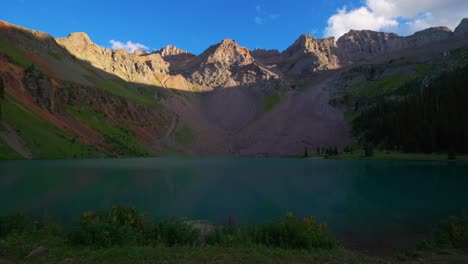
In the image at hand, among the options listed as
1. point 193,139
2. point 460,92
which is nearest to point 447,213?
point 460,92

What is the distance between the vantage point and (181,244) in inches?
554

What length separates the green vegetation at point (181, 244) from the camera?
1089 cm

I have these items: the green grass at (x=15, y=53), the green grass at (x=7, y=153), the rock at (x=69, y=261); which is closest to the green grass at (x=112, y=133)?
the green grass at (x=15, y=53)

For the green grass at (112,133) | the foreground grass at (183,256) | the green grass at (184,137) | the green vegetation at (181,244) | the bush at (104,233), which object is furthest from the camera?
the green grass at (184,137)

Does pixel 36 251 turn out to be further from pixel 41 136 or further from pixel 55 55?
pixel 55 55

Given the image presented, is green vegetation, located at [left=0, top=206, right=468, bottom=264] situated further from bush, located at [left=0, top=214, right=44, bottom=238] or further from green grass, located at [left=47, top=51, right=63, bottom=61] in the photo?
green grass, located at [left=47, top=51, right=63, bottom=61]

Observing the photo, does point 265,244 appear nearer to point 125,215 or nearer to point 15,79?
point 125,215

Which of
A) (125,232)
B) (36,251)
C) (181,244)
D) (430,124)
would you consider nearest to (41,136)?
(125,232)

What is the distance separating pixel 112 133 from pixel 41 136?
142 feet

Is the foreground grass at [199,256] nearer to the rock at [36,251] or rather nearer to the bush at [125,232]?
the rock at [36,251]

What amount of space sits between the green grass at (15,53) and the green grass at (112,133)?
3213cm

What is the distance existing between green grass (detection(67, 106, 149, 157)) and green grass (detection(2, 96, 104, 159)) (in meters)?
18.0

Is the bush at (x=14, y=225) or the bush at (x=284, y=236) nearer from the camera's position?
the bush at (x=284, y=236)

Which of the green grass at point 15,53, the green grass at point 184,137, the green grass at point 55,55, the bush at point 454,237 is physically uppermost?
the green grass at point 55,55
